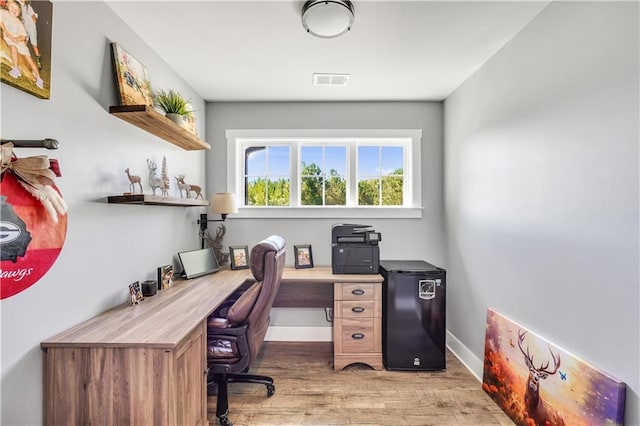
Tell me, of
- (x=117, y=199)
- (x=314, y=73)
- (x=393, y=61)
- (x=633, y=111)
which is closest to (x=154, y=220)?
(x=117, y=199)

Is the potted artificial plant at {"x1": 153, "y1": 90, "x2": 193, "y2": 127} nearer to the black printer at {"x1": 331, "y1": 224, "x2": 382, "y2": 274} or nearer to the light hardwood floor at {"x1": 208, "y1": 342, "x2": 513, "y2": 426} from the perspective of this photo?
the black printer at {"x1": 331, "y1": 224, "x2": 382, "y2": 274}

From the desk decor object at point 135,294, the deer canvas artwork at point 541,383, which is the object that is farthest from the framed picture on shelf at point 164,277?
the deer canvas artwork at point 541,383

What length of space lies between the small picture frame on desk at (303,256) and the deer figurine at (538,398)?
71.6 inches

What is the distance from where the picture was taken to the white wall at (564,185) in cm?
128

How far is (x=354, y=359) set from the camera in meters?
2.55

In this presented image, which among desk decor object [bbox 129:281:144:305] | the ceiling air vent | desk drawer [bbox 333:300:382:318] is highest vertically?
the ceiling air vent

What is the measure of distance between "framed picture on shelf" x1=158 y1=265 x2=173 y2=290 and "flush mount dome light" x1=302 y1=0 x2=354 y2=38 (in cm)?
186

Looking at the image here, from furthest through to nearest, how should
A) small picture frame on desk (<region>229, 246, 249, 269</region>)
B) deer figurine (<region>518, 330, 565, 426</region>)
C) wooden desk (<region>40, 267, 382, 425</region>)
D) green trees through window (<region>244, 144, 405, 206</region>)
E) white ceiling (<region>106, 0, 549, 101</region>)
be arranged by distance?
green trees through window (<region>244, 144, 405, 206</region>) → small picture frame on desk (<region>229, 246, 249, 269</region>) → white ceiling (<region>106, 0, 549, 101</region>) → deer figurine (<region>518, 330, 565, 426</region>) → wooden desk (<region>40, 267, 382, 425</region>)

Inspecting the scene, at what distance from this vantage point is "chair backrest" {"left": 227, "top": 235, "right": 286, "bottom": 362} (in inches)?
69.9

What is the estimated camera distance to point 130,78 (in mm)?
1832

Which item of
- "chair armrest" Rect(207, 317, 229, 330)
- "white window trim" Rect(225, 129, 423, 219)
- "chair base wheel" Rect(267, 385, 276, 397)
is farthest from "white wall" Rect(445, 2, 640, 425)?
"chair armrest" Rect(207, 317, 229, 330)

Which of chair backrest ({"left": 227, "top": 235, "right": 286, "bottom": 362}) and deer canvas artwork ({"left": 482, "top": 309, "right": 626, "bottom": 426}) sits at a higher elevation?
chair backrest ({"left": 227, "top": 235, "right": 286, "bottom": 362})

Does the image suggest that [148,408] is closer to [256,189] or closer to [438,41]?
[256,189]

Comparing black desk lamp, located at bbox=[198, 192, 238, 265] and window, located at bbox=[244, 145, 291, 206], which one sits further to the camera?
window, located at bbox=[244, 145, 291, 206]
